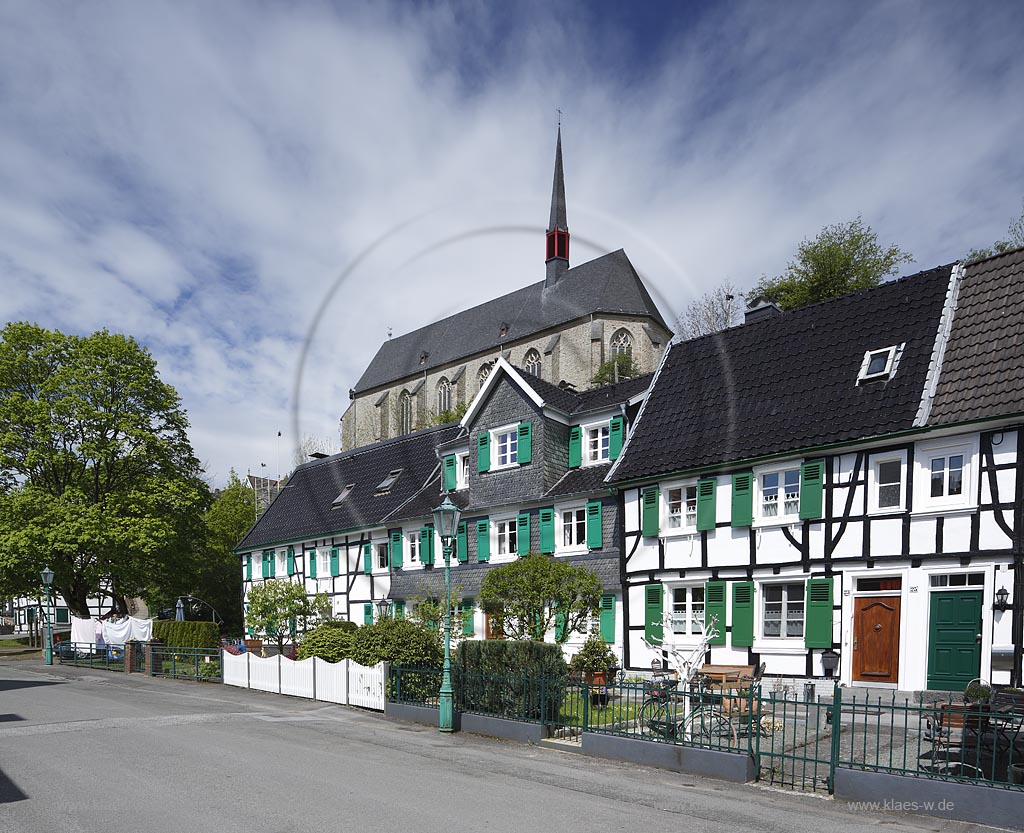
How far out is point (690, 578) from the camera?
20.4 metres

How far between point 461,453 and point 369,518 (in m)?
A: 6.28

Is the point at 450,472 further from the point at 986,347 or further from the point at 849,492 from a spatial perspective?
the point at 986,347

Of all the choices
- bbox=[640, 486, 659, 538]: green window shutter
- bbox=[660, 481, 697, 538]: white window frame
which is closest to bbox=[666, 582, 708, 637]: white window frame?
bbox=[660, 481, 697, 538]: white window frame

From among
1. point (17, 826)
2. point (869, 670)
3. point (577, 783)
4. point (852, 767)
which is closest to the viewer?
point (17, 826)

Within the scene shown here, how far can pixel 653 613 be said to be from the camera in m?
20.9

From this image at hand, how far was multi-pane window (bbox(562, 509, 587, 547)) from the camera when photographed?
24.0m

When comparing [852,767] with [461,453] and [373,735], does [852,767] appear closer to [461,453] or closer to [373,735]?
[373,735]

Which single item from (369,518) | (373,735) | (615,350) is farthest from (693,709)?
(615,350)

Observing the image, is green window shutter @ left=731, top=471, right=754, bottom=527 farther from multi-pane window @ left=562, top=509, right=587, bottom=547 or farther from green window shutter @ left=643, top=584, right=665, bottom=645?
multi-pane window @ left=562, top=509, right=587, bottom=547

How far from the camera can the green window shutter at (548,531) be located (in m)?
24.4

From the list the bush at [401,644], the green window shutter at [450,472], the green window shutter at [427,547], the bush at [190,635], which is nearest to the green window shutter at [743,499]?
the bush at [401,644]

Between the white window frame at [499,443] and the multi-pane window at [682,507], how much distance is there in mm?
6329

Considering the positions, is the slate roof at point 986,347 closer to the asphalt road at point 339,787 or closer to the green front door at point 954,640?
the green front door at point 954,640

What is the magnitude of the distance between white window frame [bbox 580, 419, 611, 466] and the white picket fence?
33.4ft
